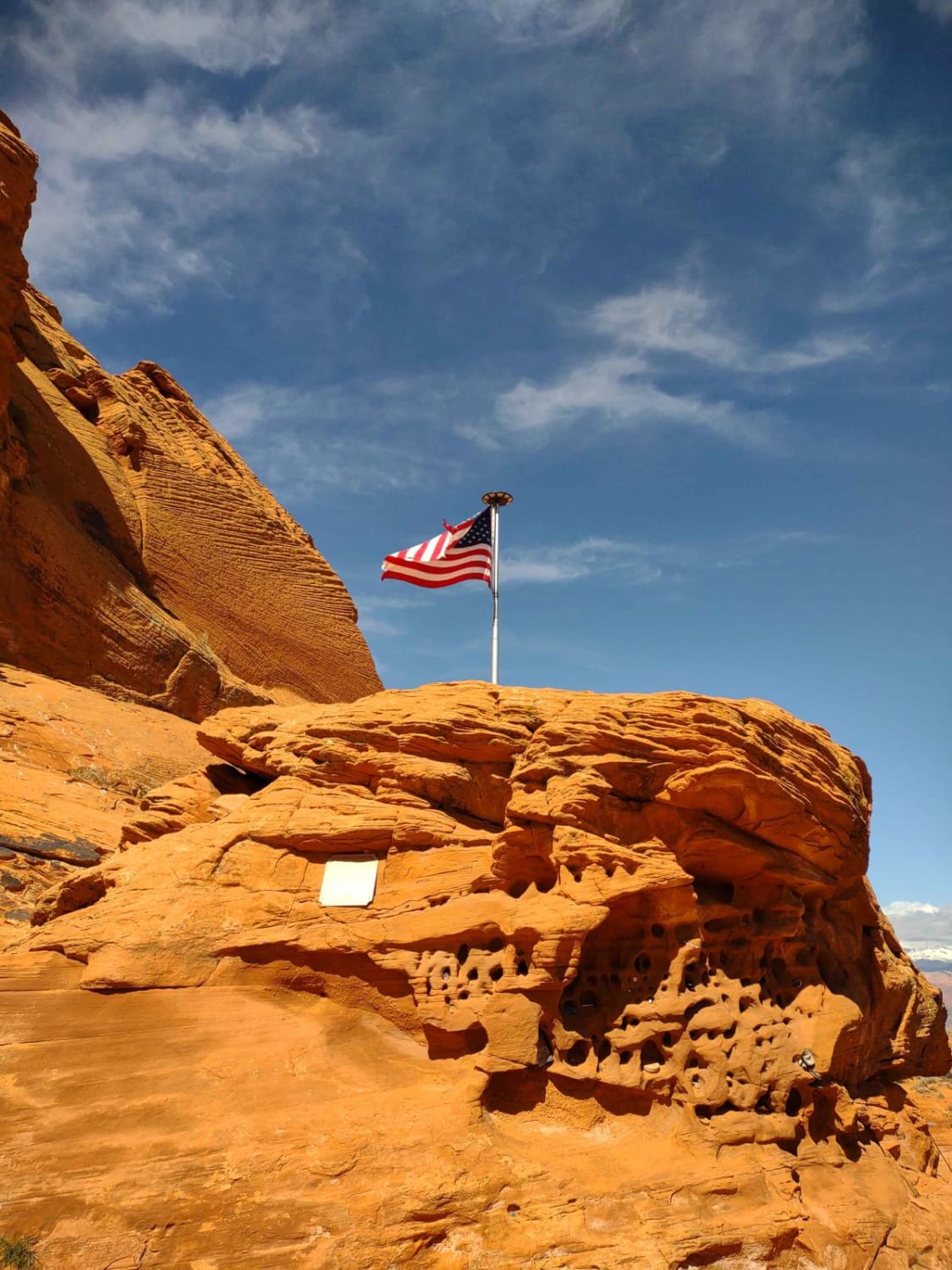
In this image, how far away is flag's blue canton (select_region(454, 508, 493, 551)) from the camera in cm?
2008

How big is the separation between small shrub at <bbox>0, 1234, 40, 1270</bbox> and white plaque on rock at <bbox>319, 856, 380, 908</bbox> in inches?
201

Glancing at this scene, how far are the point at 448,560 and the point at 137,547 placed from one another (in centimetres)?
1167

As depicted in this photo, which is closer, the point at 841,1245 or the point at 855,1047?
the point at 841,1245

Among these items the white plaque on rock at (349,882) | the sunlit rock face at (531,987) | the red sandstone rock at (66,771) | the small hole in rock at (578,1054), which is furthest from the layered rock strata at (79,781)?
the small hole in rock at (578,1054)

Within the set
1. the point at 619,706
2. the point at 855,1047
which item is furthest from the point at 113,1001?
the point at 855,1047

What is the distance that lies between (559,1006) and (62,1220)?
6.09m

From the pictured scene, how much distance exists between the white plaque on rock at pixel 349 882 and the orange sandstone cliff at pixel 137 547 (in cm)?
1301

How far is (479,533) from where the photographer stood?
20281 millimetres

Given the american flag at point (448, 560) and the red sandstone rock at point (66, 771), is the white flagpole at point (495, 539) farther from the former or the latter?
the red sandstone rock at point (66, 771)

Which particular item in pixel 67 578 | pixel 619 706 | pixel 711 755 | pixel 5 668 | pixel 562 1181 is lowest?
pixel 562 1181

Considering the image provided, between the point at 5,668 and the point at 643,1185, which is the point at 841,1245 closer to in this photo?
the point at 643,1185

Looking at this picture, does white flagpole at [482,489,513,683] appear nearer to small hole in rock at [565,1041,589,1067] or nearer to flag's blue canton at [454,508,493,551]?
flag's blue canton at [454,508,493,551]

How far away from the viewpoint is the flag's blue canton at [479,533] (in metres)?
20.1

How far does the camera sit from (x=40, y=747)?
1830 centimetres
